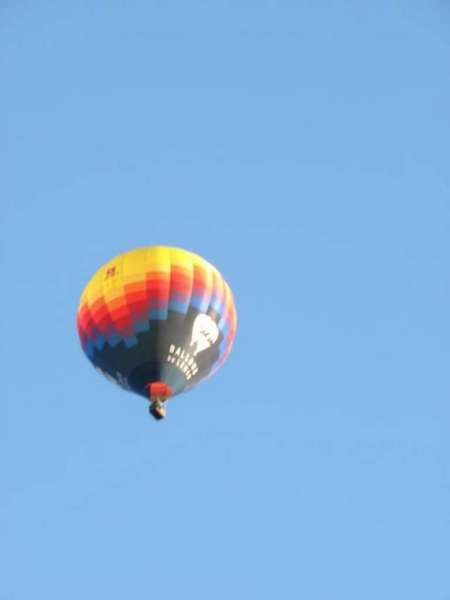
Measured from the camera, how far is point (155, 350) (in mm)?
58188

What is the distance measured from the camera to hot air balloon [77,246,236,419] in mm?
58344

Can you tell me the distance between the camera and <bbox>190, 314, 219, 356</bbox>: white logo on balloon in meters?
58.7

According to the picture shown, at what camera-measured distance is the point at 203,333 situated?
58812 mm

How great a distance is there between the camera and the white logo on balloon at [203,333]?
58.7 metres

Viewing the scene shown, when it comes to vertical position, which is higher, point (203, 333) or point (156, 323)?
point (203, 333)

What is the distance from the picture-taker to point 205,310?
5897 cm

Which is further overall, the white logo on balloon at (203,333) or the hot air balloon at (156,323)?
the white logo on balloon at (203,333)

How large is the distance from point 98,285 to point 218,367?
4101 millimetres

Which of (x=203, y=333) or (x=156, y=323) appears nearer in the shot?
(x=156, y=323)

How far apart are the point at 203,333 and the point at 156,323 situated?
53.8 inches

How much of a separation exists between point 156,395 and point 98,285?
3615 millimetres

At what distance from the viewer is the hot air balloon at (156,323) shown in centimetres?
5834

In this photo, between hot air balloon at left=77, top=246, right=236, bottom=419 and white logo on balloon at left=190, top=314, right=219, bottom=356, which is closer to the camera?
hot air balloon at left=77, top=246, right=236, bottom=419

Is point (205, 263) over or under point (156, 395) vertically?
over
